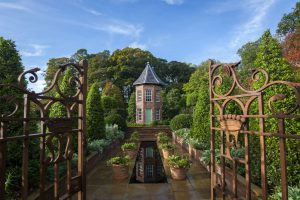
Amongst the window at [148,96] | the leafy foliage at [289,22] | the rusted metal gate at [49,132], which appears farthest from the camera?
the window at [148,96]

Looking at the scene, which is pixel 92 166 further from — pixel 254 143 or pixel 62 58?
pixel 62 58

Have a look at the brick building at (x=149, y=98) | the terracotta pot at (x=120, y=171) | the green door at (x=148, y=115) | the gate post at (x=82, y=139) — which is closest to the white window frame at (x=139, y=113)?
the brick building at (x=149, y=98)

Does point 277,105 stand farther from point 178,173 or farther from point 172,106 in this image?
point 172,106

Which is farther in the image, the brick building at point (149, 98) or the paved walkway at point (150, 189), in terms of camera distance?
the brick building at point (149, 98)

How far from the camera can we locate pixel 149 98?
3078 centimetres

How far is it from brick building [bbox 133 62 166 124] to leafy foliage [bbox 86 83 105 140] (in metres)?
17.2

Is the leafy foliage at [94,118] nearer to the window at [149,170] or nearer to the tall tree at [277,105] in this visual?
the window at [149,170]

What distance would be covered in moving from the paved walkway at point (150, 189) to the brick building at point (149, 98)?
2276 cm

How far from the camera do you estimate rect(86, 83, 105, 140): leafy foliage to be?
12.1 meters

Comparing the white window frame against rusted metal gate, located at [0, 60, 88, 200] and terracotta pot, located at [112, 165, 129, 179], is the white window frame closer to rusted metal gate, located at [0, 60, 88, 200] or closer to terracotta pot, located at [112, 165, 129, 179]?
terracotta pot, located at [112, 165, 129, 179]

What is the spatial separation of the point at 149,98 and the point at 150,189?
968 inches

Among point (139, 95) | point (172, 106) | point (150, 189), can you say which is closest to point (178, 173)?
point (150, 189)

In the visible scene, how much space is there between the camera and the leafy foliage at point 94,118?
12102 millimetres

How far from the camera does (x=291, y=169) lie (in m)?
4.79
